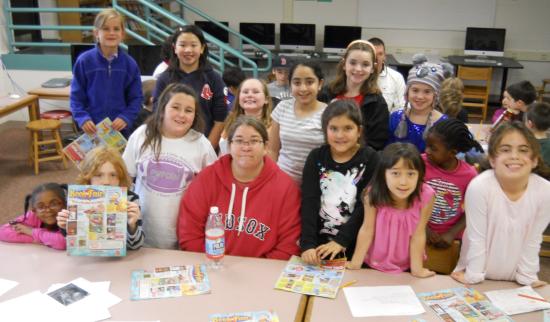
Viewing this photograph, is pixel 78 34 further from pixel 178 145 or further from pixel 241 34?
pixel 178 145

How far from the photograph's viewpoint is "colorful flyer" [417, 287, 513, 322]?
176cm

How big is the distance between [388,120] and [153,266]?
147cm

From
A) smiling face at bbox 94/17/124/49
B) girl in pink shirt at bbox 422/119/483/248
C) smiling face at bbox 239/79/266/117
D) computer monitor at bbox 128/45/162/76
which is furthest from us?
computer monitor at bbox 128/45/162/76

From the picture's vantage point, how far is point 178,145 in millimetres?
2418

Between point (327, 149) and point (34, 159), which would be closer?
point (327, 149)

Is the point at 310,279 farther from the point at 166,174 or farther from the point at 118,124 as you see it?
the point at 118,124

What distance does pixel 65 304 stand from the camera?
1.83m

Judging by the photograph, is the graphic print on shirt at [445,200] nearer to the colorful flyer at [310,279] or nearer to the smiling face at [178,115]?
the colorful flyer at [310,279]

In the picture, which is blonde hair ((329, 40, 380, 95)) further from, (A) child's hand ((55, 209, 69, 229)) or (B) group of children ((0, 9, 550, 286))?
(A) child's hand ((55, 209, 69, 229))

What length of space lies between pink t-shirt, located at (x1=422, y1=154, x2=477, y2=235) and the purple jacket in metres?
1.73

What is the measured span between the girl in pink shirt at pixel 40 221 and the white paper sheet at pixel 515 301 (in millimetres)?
1859

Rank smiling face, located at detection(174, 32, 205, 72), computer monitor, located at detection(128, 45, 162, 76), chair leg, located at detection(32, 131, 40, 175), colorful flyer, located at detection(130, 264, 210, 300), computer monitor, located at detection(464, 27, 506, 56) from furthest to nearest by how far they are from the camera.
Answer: computer monitor, located at detection(464, 27, 506, 56)
computer monitor, located at detection(128, 45, 162, 76)
chair leg, located at detection(32, 131, 40, 175)
smiling face, located at detection(174, 32, 205, 72)
colorful flyer, located at detection(130, 264, 210, 300)

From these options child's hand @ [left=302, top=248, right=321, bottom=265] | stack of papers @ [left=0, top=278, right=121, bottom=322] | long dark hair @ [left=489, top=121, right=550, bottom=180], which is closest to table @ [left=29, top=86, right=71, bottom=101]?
stack of papers @ [left=0, top=278, right=121, bottom=322]

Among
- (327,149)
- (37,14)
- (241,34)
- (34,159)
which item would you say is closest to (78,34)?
(37,14)
